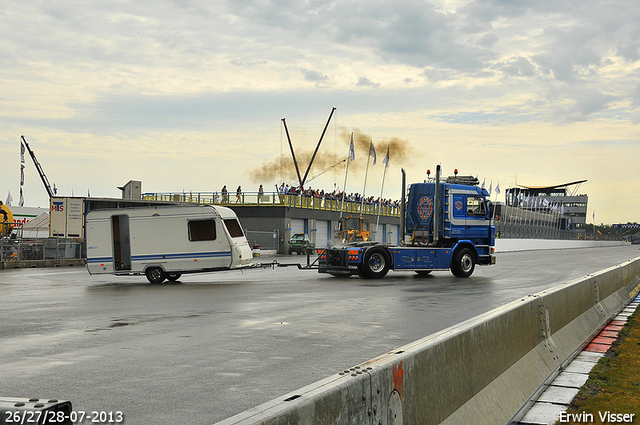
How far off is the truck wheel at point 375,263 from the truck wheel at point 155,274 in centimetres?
714

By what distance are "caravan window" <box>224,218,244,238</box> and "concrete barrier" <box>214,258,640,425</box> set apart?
13831 mm

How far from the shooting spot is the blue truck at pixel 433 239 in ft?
74.9

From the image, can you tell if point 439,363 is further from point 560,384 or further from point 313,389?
point 560,384

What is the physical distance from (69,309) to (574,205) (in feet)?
590

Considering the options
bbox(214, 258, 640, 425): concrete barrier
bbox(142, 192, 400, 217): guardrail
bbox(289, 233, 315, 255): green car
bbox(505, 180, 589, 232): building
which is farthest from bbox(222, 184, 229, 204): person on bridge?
bbox(505, 180, 589, 232): building

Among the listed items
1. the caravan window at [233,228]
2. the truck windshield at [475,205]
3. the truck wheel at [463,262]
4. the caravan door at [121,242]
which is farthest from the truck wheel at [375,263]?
the caravan door at [121,242]

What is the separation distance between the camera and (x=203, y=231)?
21.5 metres

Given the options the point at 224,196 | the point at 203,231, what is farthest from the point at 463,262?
the point at 224,196

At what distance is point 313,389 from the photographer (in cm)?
335

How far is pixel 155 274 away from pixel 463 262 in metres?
11.4

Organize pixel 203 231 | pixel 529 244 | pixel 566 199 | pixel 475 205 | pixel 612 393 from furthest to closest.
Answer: pixel 566 199, pixel 529 244, pixel 475 205, pixel 203 231, pixel 612 393

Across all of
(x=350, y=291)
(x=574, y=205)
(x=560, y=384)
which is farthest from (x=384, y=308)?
(x=574, y=205)

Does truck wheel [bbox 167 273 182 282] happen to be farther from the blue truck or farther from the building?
the building

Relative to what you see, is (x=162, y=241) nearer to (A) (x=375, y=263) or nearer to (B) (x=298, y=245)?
(A) (x=375, y=263)
